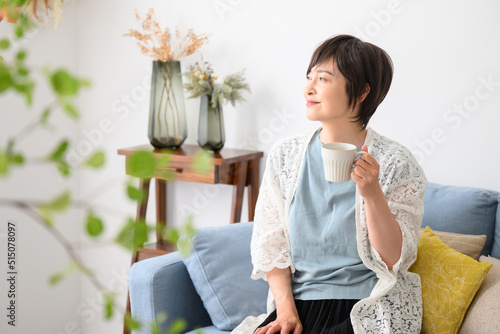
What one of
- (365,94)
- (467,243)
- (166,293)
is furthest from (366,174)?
(166,293)

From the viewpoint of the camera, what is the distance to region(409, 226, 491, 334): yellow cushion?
156cm

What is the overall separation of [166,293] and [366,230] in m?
0.67

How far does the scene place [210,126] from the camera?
2521mm

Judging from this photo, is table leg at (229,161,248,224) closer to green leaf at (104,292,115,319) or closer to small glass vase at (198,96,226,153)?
small glass vase at (198,96,226,153)

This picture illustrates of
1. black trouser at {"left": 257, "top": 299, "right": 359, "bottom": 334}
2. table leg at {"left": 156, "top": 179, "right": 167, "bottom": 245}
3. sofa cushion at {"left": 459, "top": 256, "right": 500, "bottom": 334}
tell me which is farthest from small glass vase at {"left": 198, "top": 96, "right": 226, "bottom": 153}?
sofa cushion at {"left": 459, "top": 256, "right": 500, "bottom": 334}

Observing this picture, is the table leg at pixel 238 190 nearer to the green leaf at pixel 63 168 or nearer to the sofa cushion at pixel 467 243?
the sofa cushion at pixel 467 243

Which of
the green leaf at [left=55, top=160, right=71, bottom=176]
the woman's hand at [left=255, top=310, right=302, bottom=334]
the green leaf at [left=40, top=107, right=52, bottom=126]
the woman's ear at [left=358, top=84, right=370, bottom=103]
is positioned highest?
the green leaf at [left=40, top=107, right=52, bottom=126]

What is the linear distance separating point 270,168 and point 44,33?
1.73m

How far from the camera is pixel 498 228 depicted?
189 centimetres

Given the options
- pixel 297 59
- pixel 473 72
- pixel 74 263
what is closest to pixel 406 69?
pixel 473 72

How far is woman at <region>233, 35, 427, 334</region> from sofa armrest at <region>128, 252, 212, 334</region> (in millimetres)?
247

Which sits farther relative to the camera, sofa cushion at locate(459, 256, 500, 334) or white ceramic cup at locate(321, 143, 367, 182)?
sofa cushion at locate(459, 256, 500, 334)

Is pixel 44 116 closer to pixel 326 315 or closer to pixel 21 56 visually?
pixel 21 56

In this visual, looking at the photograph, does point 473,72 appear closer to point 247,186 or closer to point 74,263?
point 247,186
